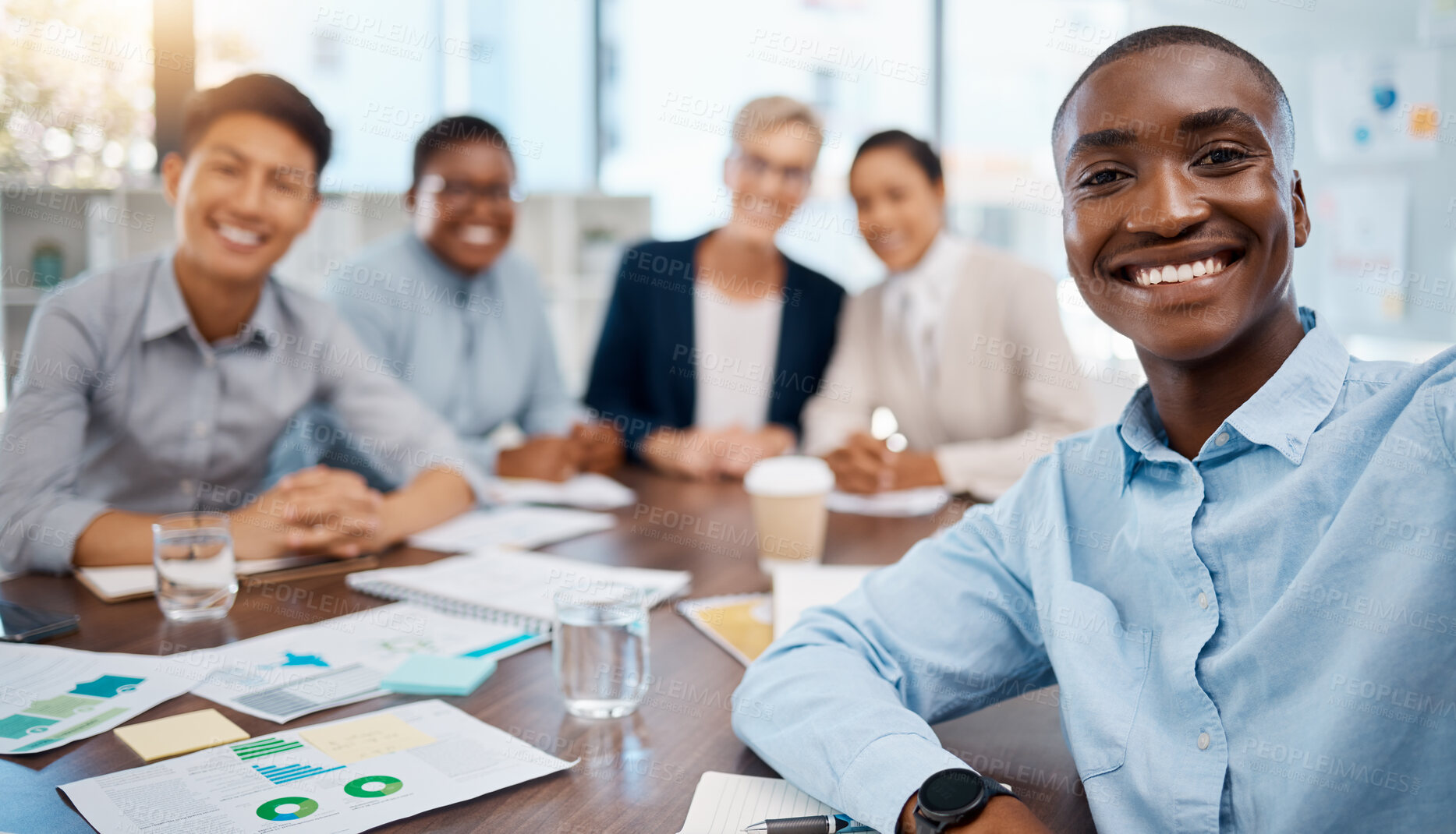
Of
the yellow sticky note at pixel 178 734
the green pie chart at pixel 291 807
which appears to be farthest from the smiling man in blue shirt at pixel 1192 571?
the yellow sticky note at pixel 178 734

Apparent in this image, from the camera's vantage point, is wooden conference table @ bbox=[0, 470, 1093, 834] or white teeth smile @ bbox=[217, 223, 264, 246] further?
white teeth smile @ bbox=[217, 223, 264, 246]

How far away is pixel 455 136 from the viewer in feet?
8.44

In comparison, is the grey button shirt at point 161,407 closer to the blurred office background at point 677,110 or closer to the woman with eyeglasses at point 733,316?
the woman with eyeglasses at point 733,316

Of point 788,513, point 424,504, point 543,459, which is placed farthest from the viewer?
point 543,459

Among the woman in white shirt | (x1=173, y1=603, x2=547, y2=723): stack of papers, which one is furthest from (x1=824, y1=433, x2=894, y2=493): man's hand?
(x1=173, y1=603, x2=547, y2=723): stack of papers

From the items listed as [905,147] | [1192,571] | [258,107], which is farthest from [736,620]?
[905,147]

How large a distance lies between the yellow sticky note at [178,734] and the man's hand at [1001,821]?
62 centimetres

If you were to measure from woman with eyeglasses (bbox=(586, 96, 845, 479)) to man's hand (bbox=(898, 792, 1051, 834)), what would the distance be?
1.92m

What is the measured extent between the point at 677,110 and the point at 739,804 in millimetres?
2722

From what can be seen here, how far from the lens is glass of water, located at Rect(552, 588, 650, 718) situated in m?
1.02

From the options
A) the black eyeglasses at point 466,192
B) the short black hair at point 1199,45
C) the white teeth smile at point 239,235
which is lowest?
the white teeth smile at point 239,235

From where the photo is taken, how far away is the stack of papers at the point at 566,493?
199 centimetres

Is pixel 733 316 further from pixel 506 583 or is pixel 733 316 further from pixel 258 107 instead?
pixel 506 583

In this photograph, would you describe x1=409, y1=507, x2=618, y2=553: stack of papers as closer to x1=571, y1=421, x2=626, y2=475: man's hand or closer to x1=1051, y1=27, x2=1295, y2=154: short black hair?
x1=571, y1=421, x2=626, y2=475: man's hand
